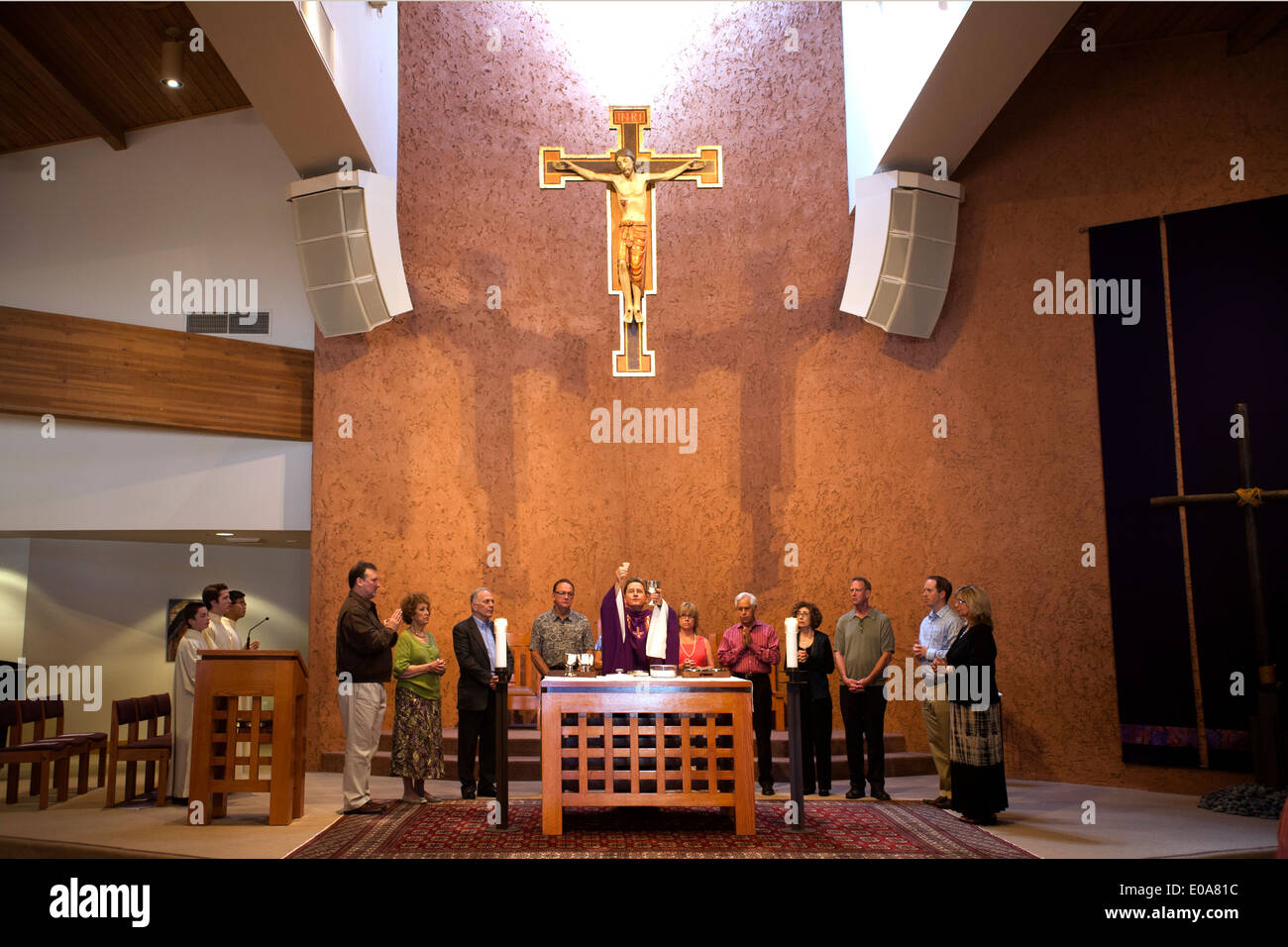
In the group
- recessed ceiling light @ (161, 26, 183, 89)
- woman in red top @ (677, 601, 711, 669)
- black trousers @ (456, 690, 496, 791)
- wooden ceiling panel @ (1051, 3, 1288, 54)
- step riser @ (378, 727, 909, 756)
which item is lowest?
step riser @ (378, 727, 909, 756)

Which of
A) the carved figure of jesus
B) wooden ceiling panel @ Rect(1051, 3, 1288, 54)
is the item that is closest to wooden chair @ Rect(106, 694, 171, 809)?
the carved figure of jesus

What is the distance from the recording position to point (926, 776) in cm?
780

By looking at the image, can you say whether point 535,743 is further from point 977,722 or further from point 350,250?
point 350,250

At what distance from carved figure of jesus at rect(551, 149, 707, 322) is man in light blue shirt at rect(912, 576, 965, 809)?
307 centimetres

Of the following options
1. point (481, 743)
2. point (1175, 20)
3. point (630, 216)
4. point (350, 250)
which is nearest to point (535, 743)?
point (481, 743)

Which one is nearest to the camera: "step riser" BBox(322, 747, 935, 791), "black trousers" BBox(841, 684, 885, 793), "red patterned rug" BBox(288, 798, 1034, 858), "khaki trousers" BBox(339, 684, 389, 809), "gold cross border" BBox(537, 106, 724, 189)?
"red patterned rug" BBox(288, 798, 1034, 858)

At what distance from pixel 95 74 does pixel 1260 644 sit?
404 inches

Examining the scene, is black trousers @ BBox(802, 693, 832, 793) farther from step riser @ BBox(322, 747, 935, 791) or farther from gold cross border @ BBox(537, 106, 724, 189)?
gold cross border @ BBox(537, 106, 724, 189)

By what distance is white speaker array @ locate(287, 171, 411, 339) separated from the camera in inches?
332
